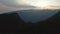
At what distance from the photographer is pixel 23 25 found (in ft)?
8.20

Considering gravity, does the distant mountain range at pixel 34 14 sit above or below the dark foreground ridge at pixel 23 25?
above

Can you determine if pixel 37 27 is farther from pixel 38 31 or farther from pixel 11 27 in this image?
pixel 11 27

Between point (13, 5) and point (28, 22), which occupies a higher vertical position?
point (13, 5)

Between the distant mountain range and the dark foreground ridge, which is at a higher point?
the distant mountain range

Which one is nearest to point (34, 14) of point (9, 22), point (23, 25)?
point (23, 25)

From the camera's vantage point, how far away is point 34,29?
2498 mm

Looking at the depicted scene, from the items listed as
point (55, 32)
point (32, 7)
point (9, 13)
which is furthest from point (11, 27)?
point (55, 32)

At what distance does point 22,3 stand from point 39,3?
0.60 ft

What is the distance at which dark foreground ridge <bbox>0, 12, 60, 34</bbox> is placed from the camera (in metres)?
2.50

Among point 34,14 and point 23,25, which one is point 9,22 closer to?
point 23,25

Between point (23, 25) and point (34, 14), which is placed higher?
point (34, 14)

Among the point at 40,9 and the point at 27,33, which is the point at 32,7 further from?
the point at 27,33

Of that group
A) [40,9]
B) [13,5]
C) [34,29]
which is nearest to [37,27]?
[34,29]

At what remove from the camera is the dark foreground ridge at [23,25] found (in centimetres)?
250
